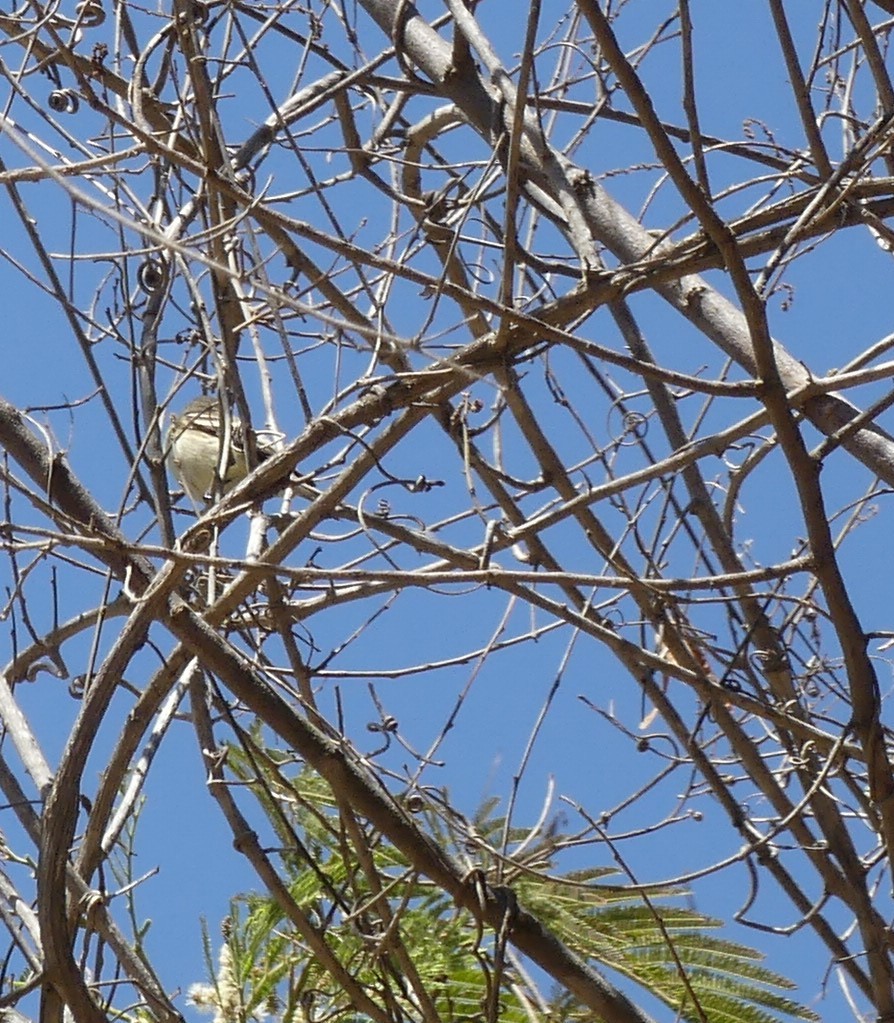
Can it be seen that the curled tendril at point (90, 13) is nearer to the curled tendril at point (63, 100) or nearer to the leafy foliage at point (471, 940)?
the curled tendril at point (63, 100)

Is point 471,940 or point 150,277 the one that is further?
point 471,940

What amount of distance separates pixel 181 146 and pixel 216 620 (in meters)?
0.92

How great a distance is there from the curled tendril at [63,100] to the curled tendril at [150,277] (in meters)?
0.36

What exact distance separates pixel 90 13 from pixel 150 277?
1.76 ft

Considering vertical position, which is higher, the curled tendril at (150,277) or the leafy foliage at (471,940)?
the curled tendril at (150,277)

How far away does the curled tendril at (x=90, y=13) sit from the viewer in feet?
9.03

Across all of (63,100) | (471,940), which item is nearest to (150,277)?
(63,100)

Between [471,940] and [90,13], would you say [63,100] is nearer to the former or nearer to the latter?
[90,13]

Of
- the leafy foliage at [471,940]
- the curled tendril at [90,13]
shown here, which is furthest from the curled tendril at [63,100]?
the leafy foliage at [471,940]

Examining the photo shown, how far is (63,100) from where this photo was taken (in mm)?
2783

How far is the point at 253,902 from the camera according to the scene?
3869 millimetres

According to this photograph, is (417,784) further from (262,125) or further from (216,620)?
(262,125)

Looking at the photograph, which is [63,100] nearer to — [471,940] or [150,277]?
[150,277]

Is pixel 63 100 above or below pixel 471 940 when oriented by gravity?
above
